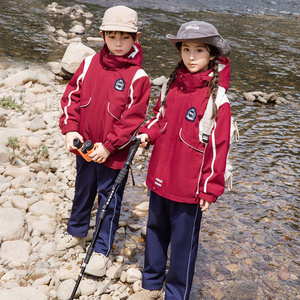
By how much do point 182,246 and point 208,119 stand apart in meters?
1.06

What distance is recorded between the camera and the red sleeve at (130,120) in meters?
3.61

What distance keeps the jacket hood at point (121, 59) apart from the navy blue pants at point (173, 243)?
45.8 inches

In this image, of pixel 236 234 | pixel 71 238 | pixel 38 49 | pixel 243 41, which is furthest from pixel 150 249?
Answer: pixel 243 41

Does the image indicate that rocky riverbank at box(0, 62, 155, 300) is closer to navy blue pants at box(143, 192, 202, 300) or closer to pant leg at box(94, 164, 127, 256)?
pant leg at box(94, 164, 127, 256)

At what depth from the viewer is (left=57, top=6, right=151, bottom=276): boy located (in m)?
3.62

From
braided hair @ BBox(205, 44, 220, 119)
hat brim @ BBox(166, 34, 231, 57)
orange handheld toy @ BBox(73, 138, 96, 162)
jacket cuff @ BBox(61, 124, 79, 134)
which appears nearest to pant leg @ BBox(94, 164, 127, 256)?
orange handheld toy @ BBox(73, 138, 96, 162)

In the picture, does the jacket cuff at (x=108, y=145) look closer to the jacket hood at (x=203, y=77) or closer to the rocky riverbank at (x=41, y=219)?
the jacket hood at (x=203, y=77)

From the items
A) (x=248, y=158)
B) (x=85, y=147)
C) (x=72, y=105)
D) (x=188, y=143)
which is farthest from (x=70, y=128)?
(x=248, y=158)

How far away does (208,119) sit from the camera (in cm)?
317

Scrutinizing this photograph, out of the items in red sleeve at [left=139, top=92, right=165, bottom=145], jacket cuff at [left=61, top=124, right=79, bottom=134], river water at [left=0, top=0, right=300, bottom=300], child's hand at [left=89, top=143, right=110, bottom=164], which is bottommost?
river water at [left=0, top=0, right=300, bottom=300]

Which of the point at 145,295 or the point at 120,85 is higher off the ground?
the point at 120,85

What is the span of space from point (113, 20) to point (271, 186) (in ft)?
13.4

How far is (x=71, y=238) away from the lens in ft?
14.2

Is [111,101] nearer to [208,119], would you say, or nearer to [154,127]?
[154,127]
